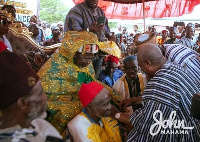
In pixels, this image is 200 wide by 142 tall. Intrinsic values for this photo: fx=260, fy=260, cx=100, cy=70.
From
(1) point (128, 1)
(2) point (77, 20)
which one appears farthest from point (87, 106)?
(1) point (128, 1)

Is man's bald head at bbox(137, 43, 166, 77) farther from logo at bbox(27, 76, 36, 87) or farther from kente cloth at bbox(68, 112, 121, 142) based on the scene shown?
logo at bbox(27, 76, 36, 87)

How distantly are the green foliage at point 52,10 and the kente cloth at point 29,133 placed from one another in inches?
792

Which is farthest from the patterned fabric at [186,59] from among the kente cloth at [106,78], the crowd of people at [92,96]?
the kente cloth at [106,78]

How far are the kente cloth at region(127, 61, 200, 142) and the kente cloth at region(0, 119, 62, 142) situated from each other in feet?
3.30

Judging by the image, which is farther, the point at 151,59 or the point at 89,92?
the point at 89,92

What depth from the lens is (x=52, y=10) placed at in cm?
2117

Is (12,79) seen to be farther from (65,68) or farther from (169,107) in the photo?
(65,68)

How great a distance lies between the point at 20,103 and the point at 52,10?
68.4 ft

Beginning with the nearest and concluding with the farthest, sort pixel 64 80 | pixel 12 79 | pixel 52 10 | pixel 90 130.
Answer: pixel 12 79 → pixel 90 130 → pixel 64 80 → pixel 52 10

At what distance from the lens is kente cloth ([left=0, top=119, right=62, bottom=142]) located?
1.21 metres

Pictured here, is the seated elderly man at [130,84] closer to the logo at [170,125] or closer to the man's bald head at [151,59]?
the man's bald head at [151,59]

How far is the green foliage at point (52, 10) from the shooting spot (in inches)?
811

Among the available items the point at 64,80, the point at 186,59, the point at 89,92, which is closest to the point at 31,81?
the point at 89,92

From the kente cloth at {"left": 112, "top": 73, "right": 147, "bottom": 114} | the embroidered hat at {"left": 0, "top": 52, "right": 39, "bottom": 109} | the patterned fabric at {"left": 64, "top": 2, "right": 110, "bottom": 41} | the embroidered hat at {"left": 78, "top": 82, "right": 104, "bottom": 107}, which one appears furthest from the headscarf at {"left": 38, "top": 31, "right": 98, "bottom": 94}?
the embroidered hat at {"left": 0, "top": 52, "right": 39, "bottom": 109}
